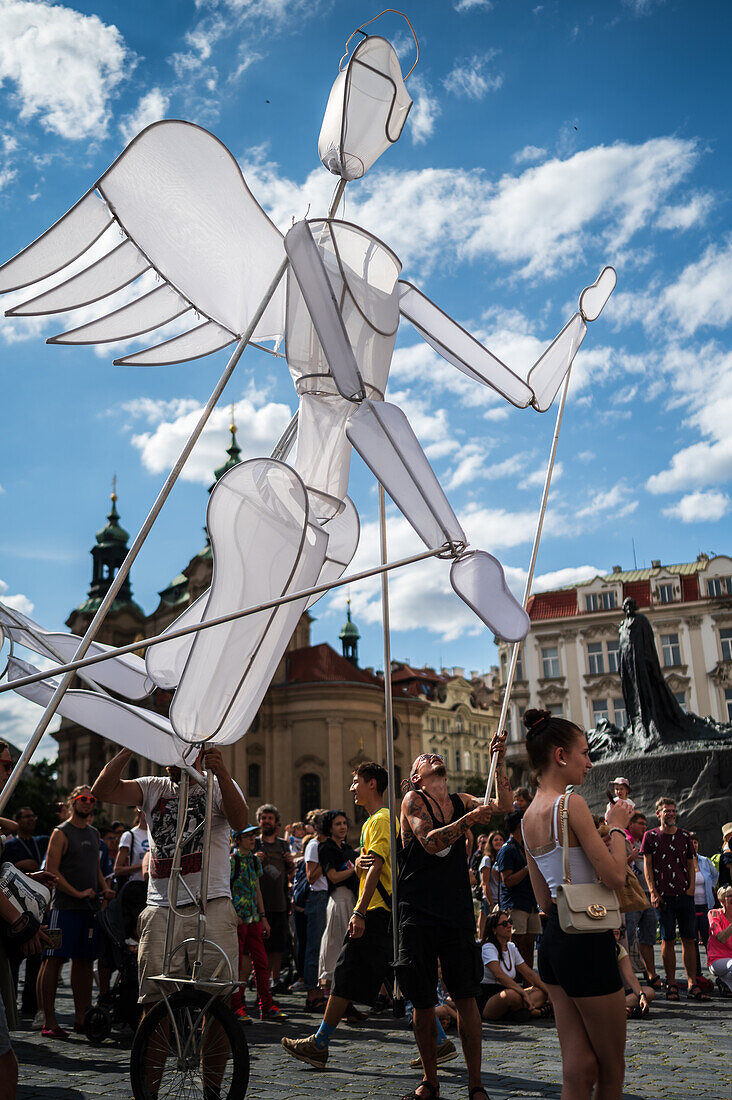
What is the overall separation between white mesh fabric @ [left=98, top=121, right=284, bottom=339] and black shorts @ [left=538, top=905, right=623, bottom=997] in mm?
3550

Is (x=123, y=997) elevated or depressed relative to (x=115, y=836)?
depressed

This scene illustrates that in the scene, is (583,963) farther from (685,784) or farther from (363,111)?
(685,784)

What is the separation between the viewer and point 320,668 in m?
71.5

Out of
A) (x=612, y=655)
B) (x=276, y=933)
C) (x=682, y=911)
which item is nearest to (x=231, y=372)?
(x=682, y=911)

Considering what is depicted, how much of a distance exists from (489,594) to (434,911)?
2.11 metres

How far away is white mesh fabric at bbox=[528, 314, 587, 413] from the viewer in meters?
5.91

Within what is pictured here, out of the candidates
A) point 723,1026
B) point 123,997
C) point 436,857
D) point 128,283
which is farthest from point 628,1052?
point 128,283

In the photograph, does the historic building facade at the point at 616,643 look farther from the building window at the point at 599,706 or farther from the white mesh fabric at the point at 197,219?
the white mesh fabric at the point at 197,219

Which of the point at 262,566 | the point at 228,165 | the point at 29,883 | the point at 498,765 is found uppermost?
the point at 228,165

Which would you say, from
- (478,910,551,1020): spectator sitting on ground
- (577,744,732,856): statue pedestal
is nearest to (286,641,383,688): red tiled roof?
(577,744,732,856): statue pedestal

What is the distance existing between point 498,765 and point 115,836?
→ 10.5 m

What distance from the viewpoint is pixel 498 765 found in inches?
198

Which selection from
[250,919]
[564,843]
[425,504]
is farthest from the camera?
[250,919]

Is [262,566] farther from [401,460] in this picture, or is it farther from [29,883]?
[29,883]
